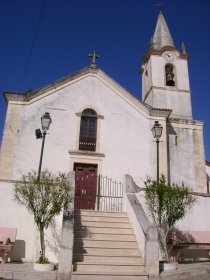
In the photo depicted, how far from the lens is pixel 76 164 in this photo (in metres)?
15.0

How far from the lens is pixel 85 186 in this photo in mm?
14781

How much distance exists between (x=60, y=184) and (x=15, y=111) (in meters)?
7.47

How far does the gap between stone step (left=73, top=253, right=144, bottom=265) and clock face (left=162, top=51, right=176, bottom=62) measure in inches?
640

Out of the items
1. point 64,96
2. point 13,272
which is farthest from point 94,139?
point 13,272

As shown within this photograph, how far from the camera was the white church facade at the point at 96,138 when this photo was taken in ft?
47.1

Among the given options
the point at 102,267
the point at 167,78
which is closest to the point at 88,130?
the point at 167,78

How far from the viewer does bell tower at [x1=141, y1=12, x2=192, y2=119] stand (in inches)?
759

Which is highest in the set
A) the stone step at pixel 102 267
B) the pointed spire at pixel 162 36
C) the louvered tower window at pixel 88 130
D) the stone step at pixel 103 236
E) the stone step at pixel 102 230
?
the pointed spire at pixel 162 36

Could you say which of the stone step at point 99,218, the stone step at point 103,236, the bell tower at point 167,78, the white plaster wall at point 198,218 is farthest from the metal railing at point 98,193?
the bell tower at point 167,78

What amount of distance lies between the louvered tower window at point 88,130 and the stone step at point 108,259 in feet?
24.8

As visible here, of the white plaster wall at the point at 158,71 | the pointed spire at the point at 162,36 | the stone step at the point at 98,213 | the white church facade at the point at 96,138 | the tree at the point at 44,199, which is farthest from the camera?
the pointed spire at the point at 162,36

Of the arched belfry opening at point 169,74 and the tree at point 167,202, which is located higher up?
the arched belfry opening at point 169,74

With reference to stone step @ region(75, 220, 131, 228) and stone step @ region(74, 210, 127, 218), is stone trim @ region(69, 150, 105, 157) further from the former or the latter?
stone step @ region(75, 220, 131, 228)

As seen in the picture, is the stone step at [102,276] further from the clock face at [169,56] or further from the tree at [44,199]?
the clock face at [169,56]
